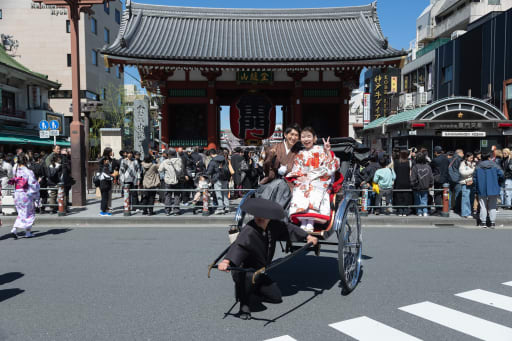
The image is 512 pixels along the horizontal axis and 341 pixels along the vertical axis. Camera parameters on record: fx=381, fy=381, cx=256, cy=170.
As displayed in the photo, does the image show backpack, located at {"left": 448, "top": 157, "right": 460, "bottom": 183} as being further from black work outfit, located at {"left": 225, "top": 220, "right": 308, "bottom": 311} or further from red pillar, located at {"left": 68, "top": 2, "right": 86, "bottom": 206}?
red pillar, located at {"left": 68, "top": 2, "right": 86, "bottom": 206}

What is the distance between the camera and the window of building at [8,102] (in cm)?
2895

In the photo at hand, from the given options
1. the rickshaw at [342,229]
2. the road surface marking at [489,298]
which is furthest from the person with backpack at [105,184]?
the road surface marking at [489,298]

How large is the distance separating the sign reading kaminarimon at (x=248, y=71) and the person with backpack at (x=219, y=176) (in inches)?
185

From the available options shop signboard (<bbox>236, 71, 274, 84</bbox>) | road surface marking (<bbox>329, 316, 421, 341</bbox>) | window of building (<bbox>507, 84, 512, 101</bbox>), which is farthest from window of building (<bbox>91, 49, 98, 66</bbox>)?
road surface marking (<bbox>329, 316, 421, 341</bbox>)

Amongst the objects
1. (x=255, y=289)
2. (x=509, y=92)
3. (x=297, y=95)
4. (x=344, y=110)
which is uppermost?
(x=509, y=92)

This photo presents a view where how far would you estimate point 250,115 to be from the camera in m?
15.7

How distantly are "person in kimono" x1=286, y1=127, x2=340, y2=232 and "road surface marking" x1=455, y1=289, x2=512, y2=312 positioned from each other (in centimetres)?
194

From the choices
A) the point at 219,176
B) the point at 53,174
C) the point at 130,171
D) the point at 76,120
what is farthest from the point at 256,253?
the point at 76,120

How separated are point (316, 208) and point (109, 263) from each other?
11.7 ft

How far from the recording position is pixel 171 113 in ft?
51.4

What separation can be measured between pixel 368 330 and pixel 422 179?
704cm

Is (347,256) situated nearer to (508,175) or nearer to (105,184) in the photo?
(105,184)

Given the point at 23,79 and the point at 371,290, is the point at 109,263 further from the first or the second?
the point at 23,79

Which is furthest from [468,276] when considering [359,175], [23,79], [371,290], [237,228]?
[23,79]
